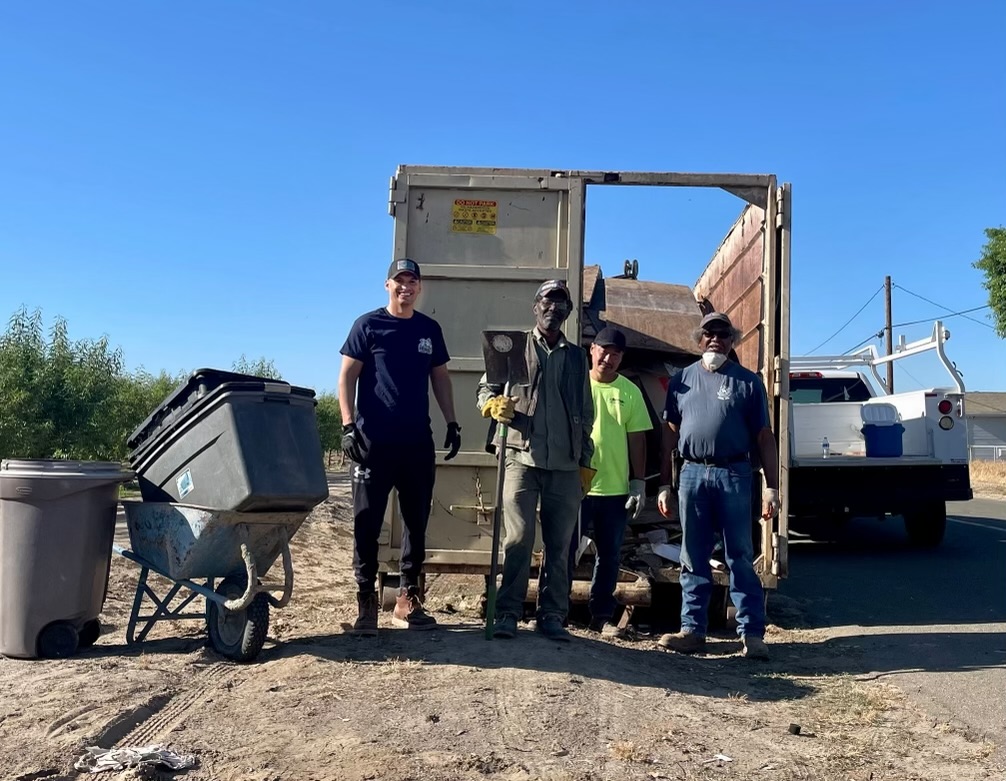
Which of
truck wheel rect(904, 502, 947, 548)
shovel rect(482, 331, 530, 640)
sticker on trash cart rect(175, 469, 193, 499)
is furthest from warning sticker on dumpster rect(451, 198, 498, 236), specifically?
truck wheel rect(904, 502, 947, 548)

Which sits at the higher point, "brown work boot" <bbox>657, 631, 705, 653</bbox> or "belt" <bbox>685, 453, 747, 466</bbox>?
"belt" <bbox>685, 453, 747, 466</bbox>

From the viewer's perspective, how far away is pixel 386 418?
5035 millimetres

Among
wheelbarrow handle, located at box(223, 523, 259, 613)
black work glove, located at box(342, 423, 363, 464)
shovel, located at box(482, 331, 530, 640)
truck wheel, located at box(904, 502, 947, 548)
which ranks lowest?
wheelbarrow handle, located at box(223, 523, 259, 613)

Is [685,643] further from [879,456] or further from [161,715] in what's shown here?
[879,456]

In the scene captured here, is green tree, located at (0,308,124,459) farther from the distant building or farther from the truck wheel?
the distant building

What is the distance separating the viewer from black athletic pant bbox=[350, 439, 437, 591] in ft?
16.5

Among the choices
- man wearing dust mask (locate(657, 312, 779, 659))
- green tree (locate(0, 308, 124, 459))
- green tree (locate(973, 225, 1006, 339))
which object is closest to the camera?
man wearing dust mask (locate(657, 312, 779, 659))

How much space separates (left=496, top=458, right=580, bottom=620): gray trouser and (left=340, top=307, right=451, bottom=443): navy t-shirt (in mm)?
629

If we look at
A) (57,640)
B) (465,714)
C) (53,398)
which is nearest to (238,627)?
(57,640)

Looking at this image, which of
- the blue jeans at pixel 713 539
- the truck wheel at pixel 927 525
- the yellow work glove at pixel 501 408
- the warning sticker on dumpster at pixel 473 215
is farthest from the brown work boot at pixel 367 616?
the truck wheel at pixel 927 525

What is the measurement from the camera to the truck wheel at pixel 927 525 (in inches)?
411

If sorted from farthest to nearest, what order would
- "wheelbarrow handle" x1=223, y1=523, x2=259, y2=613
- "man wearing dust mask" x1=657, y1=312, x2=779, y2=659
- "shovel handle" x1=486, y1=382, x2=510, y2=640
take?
"man wearing dust mask" x1=657, y1=312, x2=779, y2=659
"shovel handle" x1=486, y1=382, x2=510, y2=640
"wheelbarrow handle" x1=223, y1=523, x2=259, y2=613

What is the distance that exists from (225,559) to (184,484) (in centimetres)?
45

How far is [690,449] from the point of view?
543 cm
